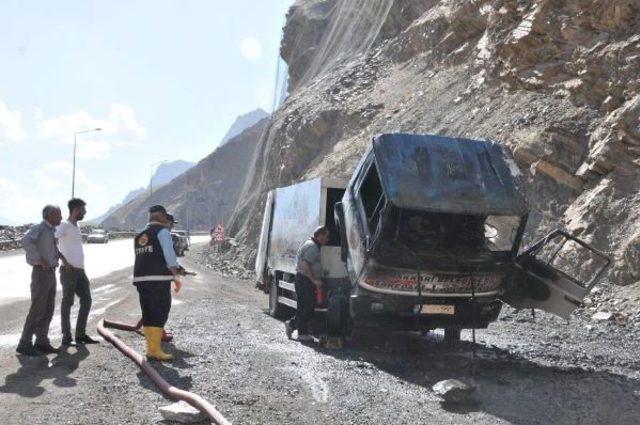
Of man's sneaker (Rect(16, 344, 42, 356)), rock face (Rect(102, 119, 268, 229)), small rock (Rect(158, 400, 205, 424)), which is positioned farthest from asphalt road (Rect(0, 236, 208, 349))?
rock face (Rect(102, 119, 268, 229))

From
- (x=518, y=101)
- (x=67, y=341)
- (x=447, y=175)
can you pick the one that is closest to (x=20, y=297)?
Result: (x=67, y=341)

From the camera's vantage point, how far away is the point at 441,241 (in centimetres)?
888

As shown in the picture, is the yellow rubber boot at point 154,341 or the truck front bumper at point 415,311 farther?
the truck front bumper at point 415,311

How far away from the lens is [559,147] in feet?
54.9

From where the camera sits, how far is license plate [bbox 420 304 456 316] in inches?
Result: 335

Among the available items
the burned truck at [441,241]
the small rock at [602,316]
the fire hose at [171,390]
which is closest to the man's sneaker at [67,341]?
the fire hose at [171,390]

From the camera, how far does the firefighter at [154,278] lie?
7684 millimetres

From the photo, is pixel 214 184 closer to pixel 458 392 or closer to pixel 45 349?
pixel 45 349

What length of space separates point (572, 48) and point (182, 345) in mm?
15133

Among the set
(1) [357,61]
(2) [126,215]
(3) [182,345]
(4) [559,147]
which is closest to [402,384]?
(3) [182,345]

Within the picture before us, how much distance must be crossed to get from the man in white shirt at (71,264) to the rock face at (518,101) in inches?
385

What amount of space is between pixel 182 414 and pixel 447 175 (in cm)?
466

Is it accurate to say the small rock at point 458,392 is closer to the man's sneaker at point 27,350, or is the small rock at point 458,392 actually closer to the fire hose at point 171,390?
the fire hose at point 171,390

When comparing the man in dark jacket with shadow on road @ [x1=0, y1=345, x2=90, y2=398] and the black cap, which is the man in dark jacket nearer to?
shadow on road @ [x1=0, y1=345, x2=90, y2=398]
